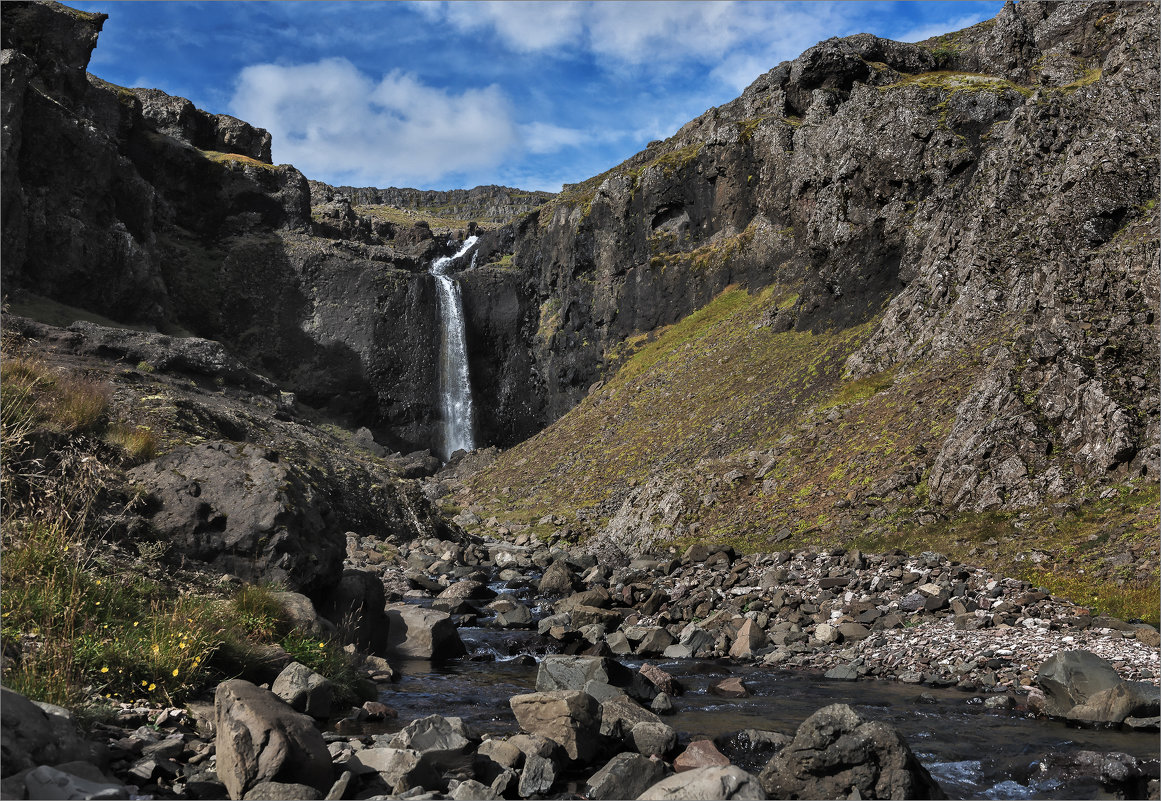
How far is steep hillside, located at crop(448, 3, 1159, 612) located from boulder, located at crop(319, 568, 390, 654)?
1655cm

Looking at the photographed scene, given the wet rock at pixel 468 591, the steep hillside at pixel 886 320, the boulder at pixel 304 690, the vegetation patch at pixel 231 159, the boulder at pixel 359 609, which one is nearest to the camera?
the boulder at pixel 304 690

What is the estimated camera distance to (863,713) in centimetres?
1342

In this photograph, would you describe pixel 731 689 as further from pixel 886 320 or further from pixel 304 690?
pixel 886 320

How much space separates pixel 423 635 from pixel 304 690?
8.35m

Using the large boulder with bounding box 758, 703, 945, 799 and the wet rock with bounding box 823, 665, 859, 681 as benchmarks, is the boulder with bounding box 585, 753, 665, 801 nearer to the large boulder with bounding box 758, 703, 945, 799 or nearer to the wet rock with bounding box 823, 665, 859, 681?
the large boulder with bounding box 758, 703, 945, 799

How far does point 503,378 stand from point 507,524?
33622 mm

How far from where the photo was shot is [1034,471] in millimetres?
22219

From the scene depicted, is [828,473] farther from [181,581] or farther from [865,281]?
[181,581]

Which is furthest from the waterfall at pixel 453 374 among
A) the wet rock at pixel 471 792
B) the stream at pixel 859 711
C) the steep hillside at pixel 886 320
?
the wet rock at pixel 471 792

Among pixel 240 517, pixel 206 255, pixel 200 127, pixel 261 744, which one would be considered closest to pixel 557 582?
pixel 240 517

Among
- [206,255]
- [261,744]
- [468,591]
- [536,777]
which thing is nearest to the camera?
[261,744]

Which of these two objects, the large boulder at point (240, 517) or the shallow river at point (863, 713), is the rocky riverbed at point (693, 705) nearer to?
the shallow river at point (863, 713)

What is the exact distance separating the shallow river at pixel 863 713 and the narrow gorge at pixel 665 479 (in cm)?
10

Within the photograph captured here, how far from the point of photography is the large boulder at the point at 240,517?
14.0m
